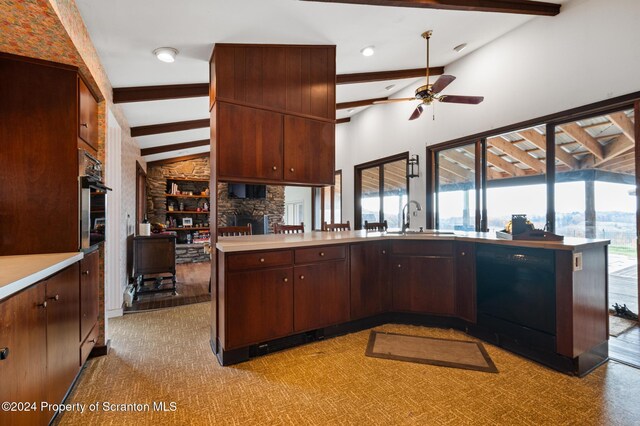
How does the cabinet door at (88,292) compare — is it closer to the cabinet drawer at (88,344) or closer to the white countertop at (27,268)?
the cabinet drawer at (88,344)

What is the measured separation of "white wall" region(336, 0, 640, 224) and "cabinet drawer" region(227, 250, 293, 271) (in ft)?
11.9

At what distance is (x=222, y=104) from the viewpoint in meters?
2.79

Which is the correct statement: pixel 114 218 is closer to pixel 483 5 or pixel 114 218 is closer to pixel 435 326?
pixel 435 326

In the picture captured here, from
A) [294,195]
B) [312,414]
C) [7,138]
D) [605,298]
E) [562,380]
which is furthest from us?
[294,195]

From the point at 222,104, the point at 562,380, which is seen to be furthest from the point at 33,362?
the point at 562,380

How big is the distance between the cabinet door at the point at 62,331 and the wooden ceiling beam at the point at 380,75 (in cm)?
395

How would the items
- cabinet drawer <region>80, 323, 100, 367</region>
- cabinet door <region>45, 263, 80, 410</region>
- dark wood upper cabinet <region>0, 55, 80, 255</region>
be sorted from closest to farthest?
1. cabinet door <region>45, 263, 80, 410</region>
2. dark wood upper cabinet <region>0, 55, 80, 255</region>
3. cabinet drawer <region>80, 323, 100, 367</region>

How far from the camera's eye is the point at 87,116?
2.35m

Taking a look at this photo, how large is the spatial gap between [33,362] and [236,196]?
708cm

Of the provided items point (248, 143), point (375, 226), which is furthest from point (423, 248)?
point (248, 143)

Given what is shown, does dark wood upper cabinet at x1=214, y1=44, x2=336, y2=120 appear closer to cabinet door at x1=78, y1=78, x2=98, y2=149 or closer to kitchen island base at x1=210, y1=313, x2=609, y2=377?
cabinet door at x1=78, y1=78, x2=98, y2=149

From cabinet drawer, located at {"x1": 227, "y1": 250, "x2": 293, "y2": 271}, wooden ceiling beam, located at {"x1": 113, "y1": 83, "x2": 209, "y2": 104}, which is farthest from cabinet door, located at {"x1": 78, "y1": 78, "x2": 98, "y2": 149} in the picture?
cabinet drawer, located at {"x1": 227, "y1": 250, "x2": 293, "y2": 271}

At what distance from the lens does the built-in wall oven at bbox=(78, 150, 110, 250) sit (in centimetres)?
215

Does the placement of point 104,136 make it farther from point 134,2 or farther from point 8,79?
point 134,2
